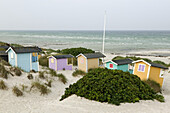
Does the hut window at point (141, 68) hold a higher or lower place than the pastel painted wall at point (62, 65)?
higher

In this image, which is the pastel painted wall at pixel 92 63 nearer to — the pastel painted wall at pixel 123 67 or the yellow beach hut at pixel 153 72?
the pastel painted wall at pixel 123 67

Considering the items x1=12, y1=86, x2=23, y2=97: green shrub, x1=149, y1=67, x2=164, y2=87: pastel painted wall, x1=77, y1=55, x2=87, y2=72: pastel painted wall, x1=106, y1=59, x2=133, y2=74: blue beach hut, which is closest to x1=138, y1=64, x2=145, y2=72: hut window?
x1=149, y1=67, x2=164, y2=87: pastel painted wall

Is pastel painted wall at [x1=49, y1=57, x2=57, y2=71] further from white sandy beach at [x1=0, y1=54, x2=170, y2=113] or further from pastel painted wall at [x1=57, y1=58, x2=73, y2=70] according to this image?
white sandy beach at [x1=0, y1=54, x2=170, y2=113]

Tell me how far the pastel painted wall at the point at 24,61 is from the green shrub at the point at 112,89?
6665 millimetres

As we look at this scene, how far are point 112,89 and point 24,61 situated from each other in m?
9.40

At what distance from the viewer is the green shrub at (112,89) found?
9578 millimetres

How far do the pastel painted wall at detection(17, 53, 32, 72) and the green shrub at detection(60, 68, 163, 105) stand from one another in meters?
6.66

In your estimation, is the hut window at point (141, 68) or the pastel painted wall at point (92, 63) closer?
the hut window at point (141, 68)

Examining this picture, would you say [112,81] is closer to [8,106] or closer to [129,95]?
[129,95]

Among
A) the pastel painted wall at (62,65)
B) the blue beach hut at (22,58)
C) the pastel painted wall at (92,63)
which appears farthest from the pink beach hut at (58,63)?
the blue beach hut at (22,58)

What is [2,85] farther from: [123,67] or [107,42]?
[107,42]

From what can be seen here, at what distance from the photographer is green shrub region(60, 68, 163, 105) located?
9.58 meters

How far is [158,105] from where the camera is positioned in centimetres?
980

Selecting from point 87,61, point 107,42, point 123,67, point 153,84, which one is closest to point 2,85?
point 87,61
